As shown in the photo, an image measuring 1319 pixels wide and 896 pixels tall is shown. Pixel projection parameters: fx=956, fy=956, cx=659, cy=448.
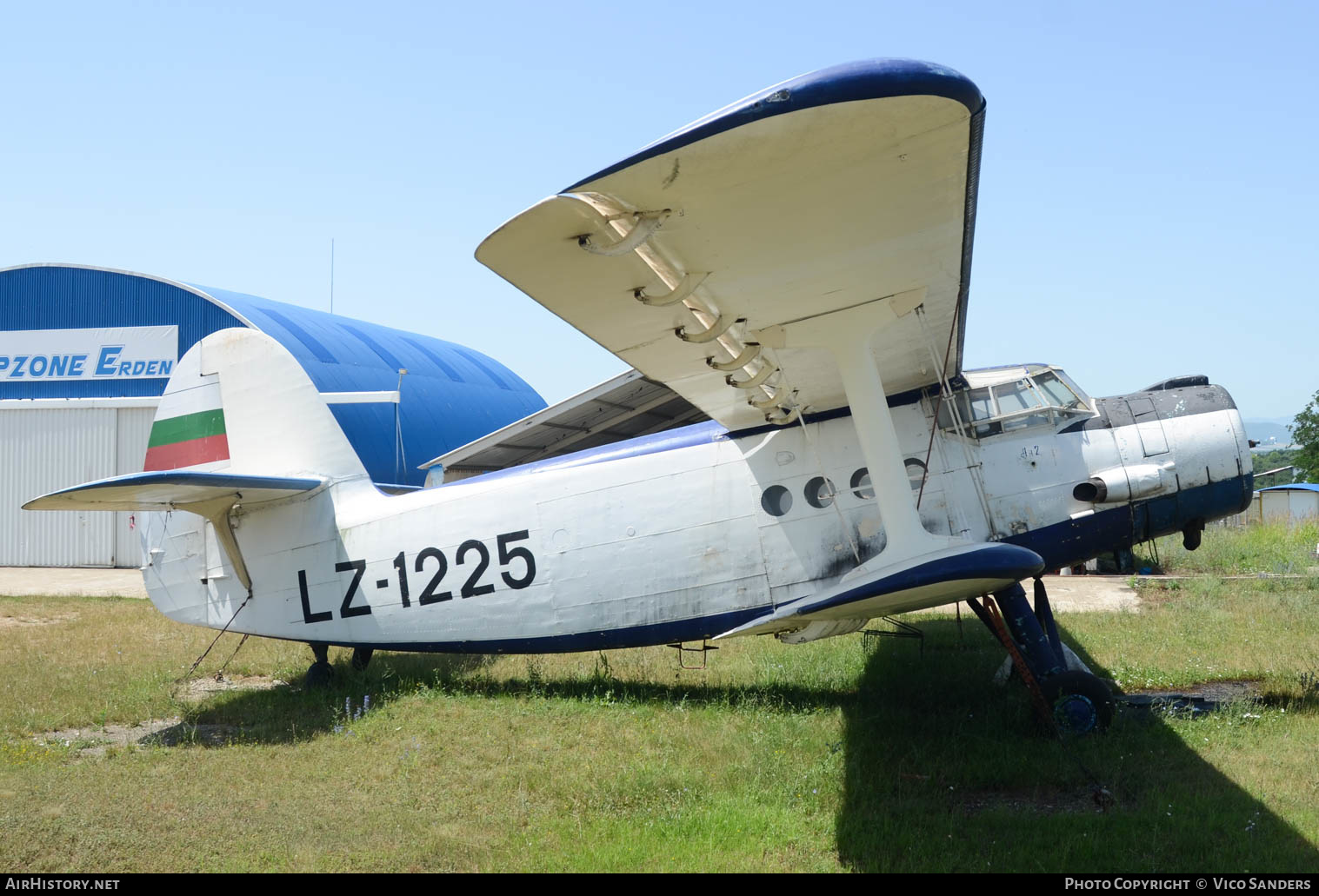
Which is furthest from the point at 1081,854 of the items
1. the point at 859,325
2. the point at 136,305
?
the point at 136,305

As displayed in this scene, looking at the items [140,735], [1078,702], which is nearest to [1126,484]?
[1078,702]

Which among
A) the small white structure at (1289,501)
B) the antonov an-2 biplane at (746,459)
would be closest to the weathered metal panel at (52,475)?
the antonov an-2 biplane at (746,459)

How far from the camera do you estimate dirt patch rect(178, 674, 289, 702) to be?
364 inches

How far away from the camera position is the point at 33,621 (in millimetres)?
13758

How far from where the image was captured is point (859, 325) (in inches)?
221

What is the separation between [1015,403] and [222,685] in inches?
316

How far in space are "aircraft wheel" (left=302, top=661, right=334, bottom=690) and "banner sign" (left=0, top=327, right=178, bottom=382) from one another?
53.9ft

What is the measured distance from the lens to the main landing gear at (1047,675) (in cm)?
691

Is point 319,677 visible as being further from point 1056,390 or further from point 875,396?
point 1056,390

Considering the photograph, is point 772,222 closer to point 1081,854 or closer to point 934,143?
point 934,143

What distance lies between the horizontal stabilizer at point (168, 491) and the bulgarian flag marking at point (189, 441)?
2.12ft

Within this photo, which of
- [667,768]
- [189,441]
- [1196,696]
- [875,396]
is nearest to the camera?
[875,396]

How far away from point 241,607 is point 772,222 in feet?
23.1

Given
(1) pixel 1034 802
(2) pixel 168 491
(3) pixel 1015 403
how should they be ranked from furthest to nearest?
(2) pixel 168 491, (3) pixel 1015 403, (1) pixel 1034 802
